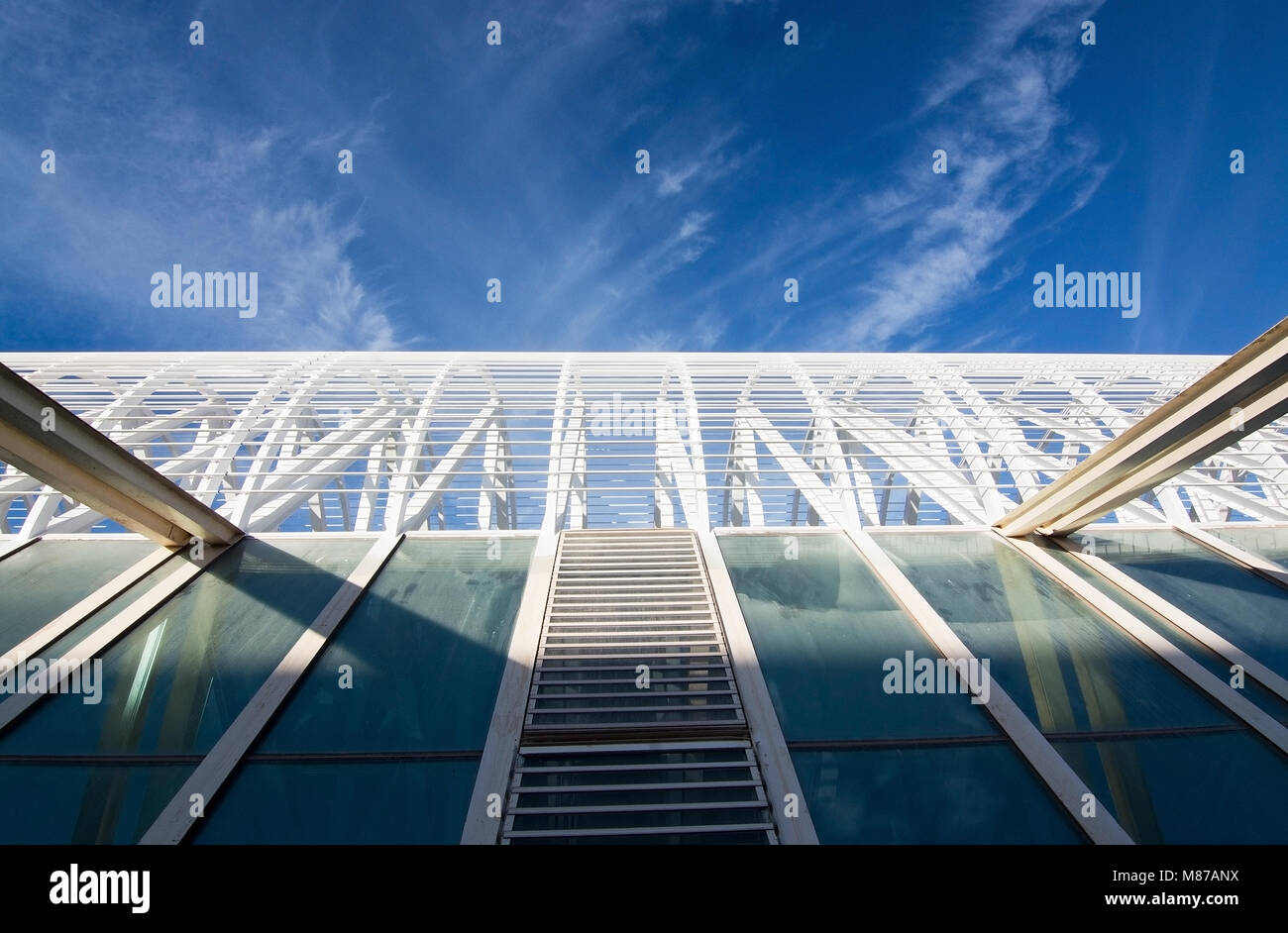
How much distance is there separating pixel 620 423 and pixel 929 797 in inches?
282

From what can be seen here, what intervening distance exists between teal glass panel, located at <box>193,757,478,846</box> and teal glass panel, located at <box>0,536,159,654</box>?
3278 millimetres

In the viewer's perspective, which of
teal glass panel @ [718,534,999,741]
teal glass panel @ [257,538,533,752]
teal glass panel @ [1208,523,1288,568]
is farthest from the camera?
teal glass panel @ [1208,523,1288,568]

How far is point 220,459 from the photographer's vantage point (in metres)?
7.98

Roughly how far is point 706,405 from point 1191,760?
710 centimetres

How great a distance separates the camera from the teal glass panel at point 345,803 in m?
3.97

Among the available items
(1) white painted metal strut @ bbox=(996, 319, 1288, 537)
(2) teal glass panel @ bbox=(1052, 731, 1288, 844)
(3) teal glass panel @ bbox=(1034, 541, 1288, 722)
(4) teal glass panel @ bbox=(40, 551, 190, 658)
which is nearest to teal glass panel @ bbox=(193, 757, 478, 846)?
(4) teal glass panel @ bbox=(40, 551, 190, 658)

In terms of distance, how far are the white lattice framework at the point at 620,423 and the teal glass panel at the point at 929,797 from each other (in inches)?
147

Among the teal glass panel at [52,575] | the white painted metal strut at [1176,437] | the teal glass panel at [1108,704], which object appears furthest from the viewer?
the teal glass panel at [52,575]

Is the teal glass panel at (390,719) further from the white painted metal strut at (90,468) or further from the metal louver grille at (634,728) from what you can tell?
the white painted metal strut at (90,468)

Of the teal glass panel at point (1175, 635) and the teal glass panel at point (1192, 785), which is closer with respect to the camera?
the teal glass panel at point (1192, 785)

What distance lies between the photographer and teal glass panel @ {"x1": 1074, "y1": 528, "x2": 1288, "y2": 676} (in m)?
6.05

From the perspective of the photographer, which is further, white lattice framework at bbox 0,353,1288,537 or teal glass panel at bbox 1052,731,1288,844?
white lattice framework at bbox 0,353,1288,537

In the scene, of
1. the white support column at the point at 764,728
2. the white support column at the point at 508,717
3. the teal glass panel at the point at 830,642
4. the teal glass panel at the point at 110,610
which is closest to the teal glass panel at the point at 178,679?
the teal glass panel at the point at 110,610

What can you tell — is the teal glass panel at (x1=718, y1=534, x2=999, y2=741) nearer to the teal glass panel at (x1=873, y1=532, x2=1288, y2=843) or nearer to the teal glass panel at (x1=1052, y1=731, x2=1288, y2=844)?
the teal glass panel at (x1=873, y1=532, x2=1288, y2=843)
